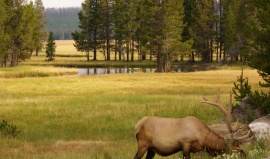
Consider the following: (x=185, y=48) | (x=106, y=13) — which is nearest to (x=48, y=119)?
(x=185, y=48)

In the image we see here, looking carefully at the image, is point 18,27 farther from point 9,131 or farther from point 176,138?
point 176,138

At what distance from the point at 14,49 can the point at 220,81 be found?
40082mm

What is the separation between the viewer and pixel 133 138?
50.5 ft

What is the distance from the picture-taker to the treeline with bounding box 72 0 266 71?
60469 millimetres

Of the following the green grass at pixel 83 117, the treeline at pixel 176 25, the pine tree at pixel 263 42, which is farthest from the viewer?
the treeline at pixel 176 25

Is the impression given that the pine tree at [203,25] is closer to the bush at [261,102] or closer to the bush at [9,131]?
the bush at [261,102]

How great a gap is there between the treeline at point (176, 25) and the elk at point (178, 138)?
31.1 meters

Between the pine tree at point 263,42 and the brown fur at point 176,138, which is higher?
the pine tree at point 263,42

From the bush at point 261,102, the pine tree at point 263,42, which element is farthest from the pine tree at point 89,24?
the pine tree at point 263,42

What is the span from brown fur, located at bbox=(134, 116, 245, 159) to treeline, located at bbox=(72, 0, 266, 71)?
102 feet

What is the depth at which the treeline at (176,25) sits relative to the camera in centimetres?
6047

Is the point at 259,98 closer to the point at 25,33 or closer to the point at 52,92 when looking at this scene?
the point at 52,92

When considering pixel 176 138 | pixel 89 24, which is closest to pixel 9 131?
pixel 176 138

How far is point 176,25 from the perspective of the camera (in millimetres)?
61812
